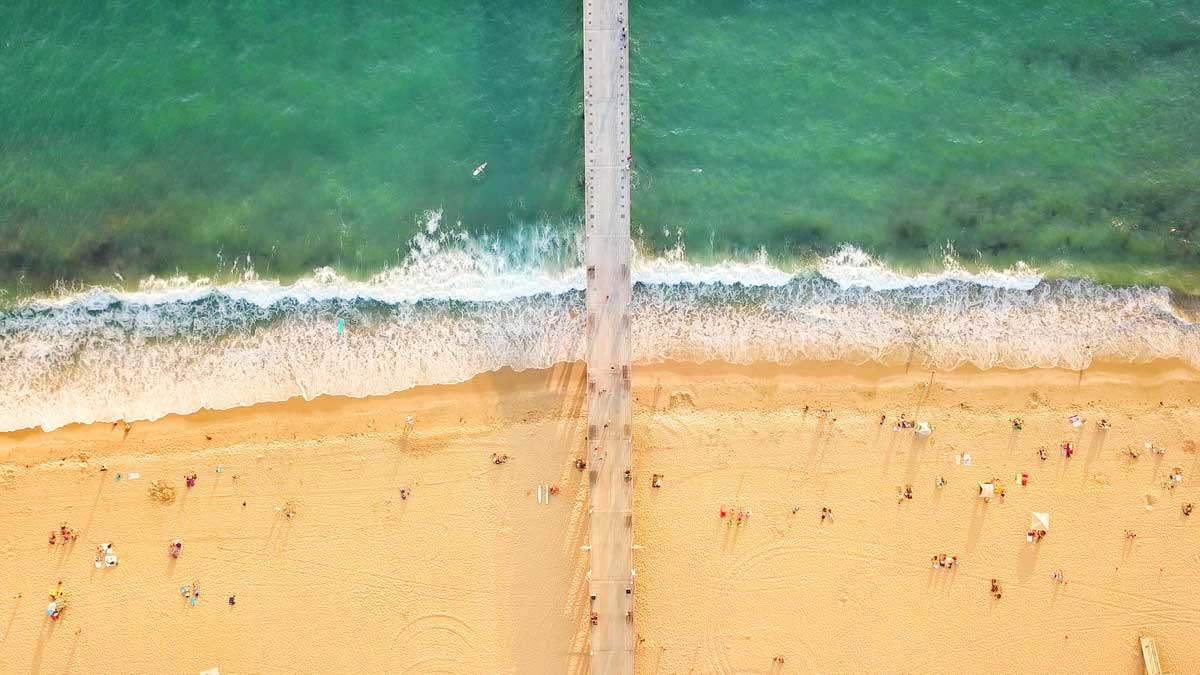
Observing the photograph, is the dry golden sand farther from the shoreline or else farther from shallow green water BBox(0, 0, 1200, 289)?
shallow green water BBox(0, 0, 1200, 289)

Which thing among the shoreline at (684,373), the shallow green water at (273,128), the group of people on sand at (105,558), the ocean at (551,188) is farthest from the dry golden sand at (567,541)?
the shallow green water at (273,128)

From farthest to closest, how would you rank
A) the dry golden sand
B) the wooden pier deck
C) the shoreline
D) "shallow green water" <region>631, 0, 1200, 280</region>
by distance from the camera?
"shallow green water" <region>631, 0, 1200, 280</region> → the shoreline → the dry golden sand → the wooden pier deck

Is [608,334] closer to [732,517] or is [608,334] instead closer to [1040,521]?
[732,517]

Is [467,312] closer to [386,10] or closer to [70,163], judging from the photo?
[386,10]

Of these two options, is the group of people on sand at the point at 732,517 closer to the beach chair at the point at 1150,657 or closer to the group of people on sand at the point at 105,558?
the beach chair at the point at 1150,657

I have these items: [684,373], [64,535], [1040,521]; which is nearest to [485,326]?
[684,373]

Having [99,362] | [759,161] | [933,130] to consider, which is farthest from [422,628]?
[933,130]

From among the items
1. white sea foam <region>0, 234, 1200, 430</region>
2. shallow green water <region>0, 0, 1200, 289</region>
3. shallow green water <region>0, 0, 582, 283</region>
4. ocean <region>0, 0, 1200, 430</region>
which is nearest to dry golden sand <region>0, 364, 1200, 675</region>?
white sea foam <region>0, 234, 1200, 430</region>
